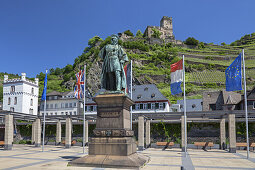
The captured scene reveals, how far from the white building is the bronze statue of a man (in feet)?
170

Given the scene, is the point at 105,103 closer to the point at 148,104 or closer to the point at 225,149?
the point at 225,149

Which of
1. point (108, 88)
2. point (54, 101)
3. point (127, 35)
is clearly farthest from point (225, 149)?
Answer: point (127, 35)

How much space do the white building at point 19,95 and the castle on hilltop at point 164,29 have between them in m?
104

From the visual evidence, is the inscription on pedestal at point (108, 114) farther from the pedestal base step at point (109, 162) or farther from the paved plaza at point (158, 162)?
the paved plaza at point (158, 162)

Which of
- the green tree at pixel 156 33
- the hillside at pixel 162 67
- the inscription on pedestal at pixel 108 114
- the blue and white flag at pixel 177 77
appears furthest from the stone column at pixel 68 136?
the green tree at pixel 156 33

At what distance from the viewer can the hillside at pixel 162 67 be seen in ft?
279

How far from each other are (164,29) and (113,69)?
160m

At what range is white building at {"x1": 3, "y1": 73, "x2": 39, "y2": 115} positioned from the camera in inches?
2301

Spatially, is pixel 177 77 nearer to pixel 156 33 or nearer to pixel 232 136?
pixel 232 136

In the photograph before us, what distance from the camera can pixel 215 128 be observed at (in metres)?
29.3

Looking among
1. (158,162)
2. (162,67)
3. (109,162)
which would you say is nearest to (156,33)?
(162,67)

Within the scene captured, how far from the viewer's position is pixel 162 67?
343ft

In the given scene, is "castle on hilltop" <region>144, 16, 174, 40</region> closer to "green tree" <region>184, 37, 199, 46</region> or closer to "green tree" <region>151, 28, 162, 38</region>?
"green tree" <region>151, 28, 162, 38</region>

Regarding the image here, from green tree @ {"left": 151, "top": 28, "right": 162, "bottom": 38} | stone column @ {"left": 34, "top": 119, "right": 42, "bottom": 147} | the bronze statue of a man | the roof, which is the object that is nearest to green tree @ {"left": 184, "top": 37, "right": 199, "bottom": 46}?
green tree @ {"left": 151, "top": 28, "right": 162, "bottom": 38}
